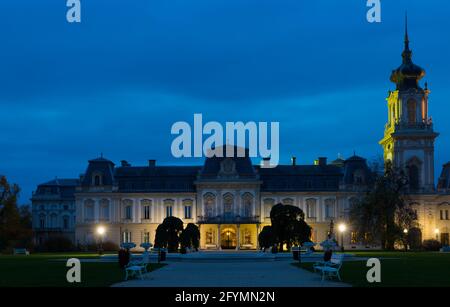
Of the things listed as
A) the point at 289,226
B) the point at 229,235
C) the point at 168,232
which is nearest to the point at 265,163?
the point at 229,235

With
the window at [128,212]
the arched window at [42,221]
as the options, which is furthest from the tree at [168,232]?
the arched window at [42,221]

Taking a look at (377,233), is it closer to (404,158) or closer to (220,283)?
(404,158)

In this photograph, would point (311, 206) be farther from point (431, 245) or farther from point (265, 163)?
point (431, 245)

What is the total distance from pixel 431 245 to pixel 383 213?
11.8 meters

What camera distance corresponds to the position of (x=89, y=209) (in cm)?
8631

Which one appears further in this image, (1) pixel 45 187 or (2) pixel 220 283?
(1) pixel 45 187

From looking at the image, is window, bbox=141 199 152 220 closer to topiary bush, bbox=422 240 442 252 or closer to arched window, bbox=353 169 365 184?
arched window, bbox=353 169 365 184

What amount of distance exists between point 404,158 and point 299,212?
31.5 m

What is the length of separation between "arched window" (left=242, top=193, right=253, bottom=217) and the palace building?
102 mm

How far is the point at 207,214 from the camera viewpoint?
84812 millimetres

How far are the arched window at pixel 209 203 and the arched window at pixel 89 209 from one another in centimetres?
1166

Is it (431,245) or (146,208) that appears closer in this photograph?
(431,245)

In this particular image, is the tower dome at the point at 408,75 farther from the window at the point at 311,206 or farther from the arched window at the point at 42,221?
the arched window at the point at 42,221
